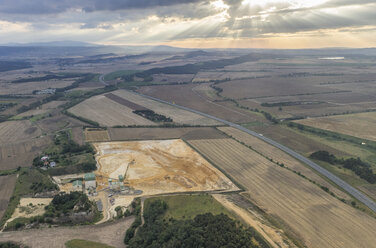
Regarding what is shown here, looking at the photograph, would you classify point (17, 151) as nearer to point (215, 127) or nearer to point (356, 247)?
Answer: point (215, 127)

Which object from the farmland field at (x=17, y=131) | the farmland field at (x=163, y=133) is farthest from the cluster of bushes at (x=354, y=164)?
the farmland field at (x=17, y=131)

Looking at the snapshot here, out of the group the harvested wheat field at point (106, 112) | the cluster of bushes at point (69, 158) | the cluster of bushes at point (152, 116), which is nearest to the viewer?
the cluster of bushes at point (69, 158)

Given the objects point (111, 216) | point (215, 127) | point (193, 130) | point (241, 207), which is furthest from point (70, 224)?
point (215, 127)

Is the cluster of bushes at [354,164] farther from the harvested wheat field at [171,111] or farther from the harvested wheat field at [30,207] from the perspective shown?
the harvested wheat field at [30,207]

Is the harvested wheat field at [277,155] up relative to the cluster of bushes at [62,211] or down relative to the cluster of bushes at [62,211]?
down

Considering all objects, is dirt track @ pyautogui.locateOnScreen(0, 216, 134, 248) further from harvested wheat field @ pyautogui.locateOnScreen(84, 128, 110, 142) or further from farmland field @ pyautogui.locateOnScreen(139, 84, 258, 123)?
farmland field @ pyautogui.locateOnScreen(139, 84, 258, 123)

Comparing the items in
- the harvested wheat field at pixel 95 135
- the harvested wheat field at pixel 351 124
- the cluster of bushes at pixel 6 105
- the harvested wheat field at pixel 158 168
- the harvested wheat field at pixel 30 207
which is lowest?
the harvested wheat field at pixel 351 124

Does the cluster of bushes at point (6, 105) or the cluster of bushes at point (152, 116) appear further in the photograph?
the cluster of bushes at point (6, 105)
